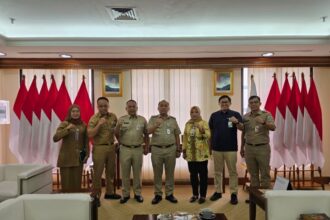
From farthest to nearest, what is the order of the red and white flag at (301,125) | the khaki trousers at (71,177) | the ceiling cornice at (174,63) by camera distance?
the ceiling cornice at (174,63) → the red and white flag at (301,125) → the khaki trousers at (71,177)

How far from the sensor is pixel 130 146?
4.28 metres

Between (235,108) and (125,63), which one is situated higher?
(125,63)

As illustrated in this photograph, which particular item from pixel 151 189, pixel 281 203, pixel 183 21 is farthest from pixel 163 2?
pixel 151 189

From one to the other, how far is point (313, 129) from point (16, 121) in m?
4.95

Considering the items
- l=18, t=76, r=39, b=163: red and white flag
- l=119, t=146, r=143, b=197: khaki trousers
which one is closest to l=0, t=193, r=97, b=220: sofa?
l=119, t=146, r=143, b=197: khaki trousers

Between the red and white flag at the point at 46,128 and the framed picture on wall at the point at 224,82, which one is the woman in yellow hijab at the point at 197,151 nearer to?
the framed picture on wall at the point at 224,82

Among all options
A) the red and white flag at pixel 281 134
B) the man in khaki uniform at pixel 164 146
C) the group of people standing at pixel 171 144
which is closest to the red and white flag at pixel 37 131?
the group of people standing at pixel 171 144

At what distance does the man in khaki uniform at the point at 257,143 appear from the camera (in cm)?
423

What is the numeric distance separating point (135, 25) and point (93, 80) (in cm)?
187

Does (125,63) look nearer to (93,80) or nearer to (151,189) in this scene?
(93,80)

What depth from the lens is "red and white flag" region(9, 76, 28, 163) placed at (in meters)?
5.00

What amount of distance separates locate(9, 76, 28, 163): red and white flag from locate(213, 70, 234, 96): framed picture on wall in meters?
3.34

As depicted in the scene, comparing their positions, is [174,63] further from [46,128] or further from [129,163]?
[46,128]

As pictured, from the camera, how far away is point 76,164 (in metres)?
4.07
